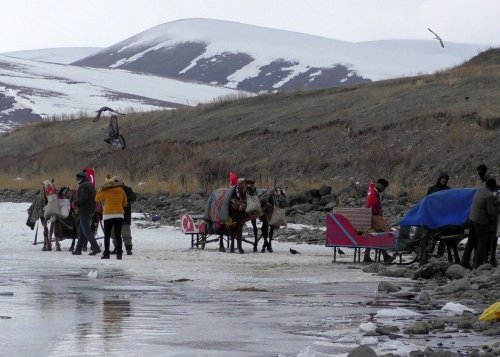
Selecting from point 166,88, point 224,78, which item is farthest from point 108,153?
point 224,78

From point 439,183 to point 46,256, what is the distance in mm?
7844

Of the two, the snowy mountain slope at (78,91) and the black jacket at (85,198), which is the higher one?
the snowy mountain slope at (78,91)

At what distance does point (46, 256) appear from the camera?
26000 mm

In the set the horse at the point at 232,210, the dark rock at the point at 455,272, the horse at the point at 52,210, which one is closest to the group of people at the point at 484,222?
the dark rock at the point at 455,272

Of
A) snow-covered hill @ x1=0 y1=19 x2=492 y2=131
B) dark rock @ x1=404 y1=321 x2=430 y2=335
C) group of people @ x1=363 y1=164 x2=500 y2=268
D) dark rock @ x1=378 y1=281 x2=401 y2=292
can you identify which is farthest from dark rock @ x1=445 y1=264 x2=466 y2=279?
snow-covered hill @ x1=0 y1=19 x2=492 y2=131

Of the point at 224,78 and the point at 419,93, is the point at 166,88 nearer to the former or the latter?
the point at 224,78

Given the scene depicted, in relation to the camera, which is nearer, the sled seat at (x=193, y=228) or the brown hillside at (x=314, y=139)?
the sled seat at (x=193, y=228)

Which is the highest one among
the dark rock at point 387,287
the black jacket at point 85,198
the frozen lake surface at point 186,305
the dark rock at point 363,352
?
the black jacket at point 85,198

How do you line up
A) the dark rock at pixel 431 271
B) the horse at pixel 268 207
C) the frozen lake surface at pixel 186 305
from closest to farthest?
the frozen lake surface at pixel 186 305, the dark rock at pixel 431 271, the horse at pixel 268 207

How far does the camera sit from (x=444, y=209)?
2289cm

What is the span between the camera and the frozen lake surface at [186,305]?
12.3m

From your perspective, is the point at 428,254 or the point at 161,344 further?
the point at 428,254

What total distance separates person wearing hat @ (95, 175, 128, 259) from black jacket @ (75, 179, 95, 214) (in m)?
1.07

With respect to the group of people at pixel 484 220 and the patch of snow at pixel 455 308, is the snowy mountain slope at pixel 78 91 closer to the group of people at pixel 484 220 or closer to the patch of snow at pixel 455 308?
the group of people at pixel 484 220
